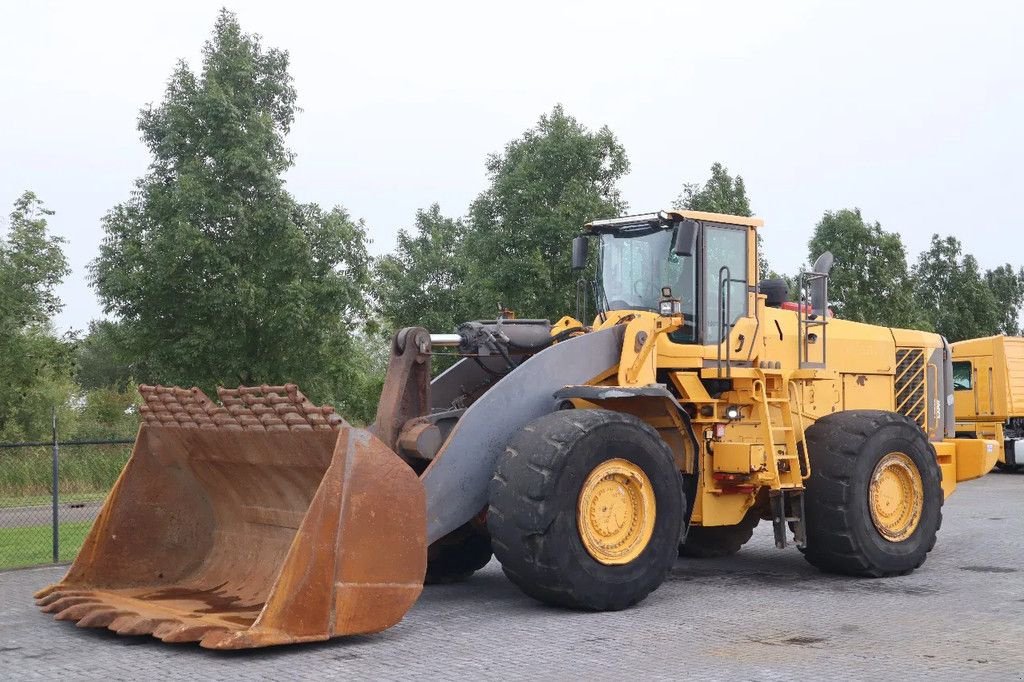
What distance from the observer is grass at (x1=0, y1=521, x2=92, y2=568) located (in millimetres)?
14766

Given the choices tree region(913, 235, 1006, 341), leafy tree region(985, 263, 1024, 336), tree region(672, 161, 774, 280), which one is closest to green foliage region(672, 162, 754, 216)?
tree region(672, 161, 774, 280)

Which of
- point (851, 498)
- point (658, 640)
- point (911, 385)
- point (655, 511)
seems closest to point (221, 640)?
point (658, 640)

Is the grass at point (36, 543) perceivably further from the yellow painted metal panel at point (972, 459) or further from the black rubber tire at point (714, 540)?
the yellow painted metal panel at point (972, 459)

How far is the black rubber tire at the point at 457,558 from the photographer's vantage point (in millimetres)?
11555

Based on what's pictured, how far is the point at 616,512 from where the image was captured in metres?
Answer: 9.97

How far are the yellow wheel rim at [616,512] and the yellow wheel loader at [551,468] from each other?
18 mm

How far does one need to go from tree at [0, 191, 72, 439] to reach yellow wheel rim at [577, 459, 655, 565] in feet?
68.7

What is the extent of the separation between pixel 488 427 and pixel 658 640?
218 centimetres

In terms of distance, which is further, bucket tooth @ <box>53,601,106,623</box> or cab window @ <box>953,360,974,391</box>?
cab window @ <box>953,360,974,391</box>

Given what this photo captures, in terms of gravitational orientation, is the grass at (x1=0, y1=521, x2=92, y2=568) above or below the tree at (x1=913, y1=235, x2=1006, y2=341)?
below

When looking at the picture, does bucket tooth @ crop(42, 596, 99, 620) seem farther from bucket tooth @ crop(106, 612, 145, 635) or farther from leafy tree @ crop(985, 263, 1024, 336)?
leafy tree @ crop(985, 263, 1024, 336)

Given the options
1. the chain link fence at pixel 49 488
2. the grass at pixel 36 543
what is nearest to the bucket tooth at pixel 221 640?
the grass at pixel 36 543

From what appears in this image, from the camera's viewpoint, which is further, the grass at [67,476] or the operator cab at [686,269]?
the grass at [67,476]

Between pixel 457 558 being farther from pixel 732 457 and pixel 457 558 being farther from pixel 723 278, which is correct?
pixel 723 278
